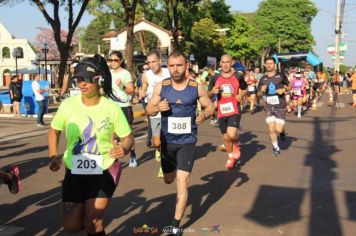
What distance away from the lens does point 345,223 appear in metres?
5.41

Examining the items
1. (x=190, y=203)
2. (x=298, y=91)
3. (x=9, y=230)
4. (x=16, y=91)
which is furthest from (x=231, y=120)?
(x=16, y=91)

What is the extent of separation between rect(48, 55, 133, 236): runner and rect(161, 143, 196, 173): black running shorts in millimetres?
1325

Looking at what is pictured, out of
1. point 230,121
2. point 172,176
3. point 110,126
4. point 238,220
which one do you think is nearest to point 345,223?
A: point 238,220

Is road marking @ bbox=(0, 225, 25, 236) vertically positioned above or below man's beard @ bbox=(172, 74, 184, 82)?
below

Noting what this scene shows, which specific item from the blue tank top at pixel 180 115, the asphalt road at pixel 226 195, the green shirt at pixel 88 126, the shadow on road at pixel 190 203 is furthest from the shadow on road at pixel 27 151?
the green shirt at pixel 88 126

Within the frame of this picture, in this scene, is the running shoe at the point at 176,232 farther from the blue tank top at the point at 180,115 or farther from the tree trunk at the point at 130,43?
the tree trunk at the point at 130,43

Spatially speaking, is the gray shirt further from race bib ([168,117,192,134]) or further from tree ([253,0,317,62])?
tree ([253,0,317,62])

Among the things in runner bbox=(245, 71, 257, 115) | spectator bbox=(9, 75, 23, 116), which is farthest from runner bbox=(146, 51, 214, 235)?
runner bbox=(245, 71, 257, 115)

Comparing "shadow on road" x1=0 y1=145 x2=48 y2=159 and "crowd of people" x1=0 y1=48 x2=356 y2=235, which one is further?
"shadow on road" x1=0 y1=145 x2=48 y2=159

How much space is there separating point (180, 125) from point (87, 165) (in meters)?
1.75

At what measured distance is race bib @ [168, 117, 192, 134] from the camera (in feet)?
17.9

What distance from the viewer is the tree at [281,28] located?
282 feet

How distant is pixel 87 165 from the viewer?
390 centimetres

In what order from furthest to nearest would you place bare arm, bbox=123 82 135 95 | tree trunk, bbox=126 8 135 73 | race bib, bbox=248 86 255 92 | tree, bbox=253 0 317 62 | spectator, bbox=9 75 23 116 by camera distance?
tree, bbox=253 0 317 62 < tree trunk, bbox=126 8 135 73 < race bib, bbox=248 86 255 92 < spectator, bbox=9 75 23 116 < bare arm, bbox=123 82 135 95
